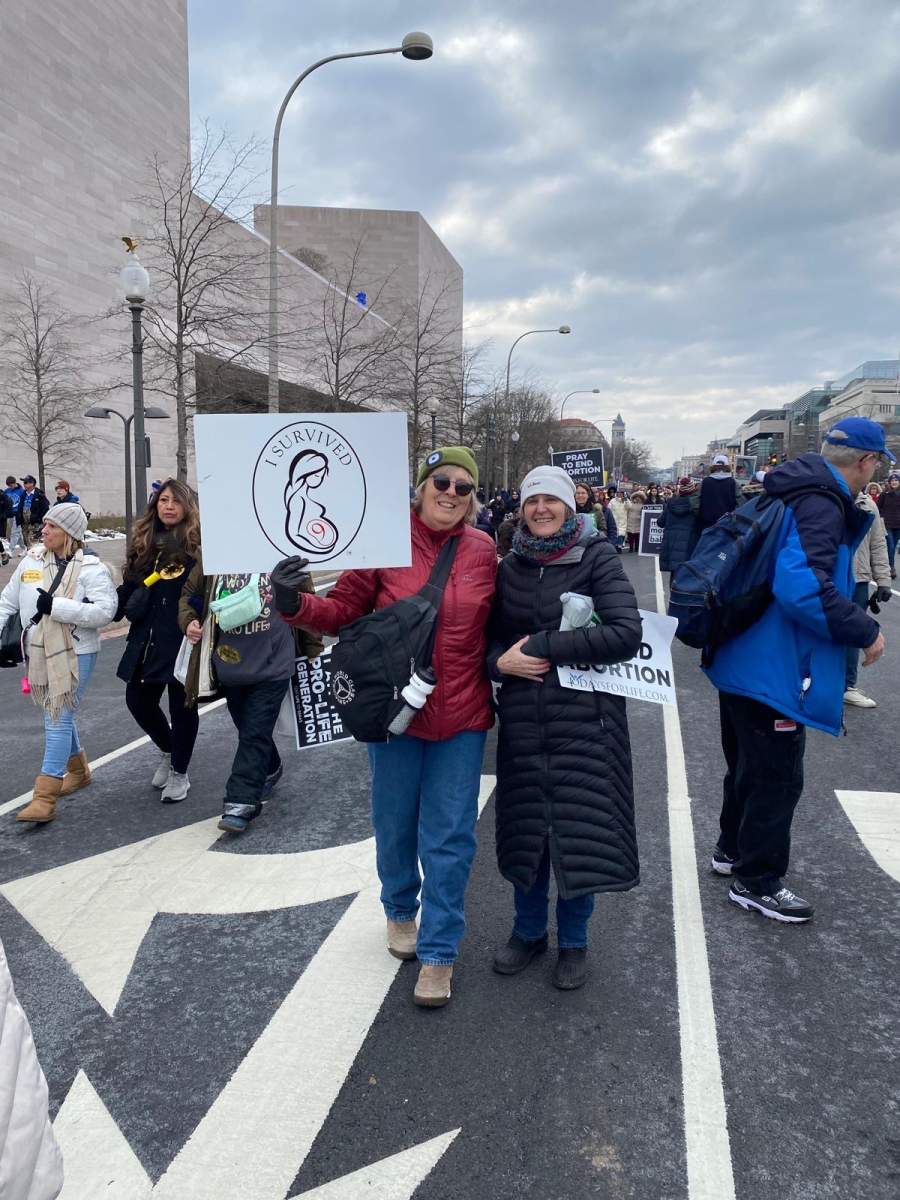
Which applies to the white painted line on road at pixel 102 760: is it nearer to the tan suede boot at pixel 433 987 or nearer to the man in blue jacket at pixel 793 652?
the tan suede boot at pixel 433 987

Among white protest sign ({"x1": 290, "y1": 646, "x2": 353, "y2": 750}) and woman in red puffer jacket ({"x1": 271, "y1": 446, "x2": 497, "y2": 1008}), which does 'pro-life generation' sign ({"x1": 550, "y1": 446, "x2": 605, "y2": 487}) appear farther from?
woman in red puffer jacket ({"x1": 271, "y1": 446, "x2": 497, "y2": 1008})

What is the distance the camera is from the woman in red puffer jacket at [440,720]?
9.92 ft

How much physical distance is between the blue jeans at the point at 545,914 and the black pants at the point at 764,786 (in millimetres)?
890

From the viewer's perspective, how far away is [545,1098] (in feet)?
8.30

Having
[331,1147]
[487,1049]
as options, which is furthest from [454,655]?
[331,1147]

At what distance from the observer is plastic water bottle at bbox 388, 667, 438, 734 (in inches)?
114

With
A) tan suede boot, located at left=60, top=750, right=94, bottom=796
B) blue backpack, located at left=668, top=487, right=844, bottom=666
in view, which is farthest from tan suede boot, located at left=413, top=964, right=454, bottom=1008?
tan suede boot, located at left=60, top=750, right=94, bottom=796

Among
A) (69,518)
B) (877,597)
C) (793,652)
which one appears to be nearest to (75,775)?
(69,518)

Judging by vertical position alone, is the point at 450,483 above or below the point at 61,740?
above

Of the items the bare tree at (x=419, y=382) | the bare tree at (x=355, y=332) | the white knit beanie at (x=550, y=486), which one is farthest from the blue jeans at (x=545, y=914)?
the bare tree at (x=355, y=332)

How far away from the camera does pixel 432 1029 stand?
9.48ft

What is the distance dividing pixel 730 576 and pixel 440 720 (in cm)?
139

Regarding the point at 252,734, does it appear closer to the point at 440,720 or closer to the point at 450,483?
the point at 440,720

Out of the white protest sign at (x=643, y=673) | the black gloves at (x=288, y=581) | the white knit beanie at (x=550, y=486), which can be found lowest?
the white protest sign at (x=643, y=673)
